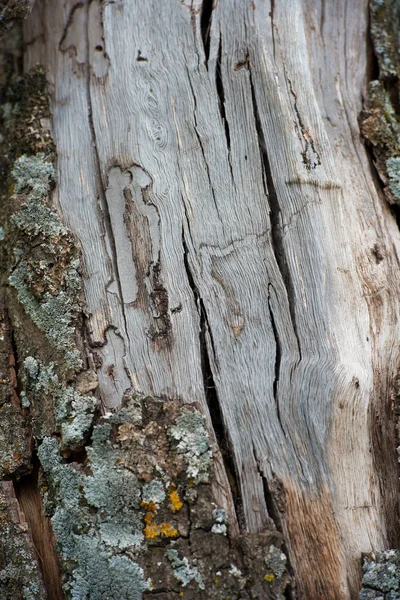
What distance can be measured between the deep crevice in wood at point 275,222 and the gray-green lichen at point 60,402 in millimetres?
976

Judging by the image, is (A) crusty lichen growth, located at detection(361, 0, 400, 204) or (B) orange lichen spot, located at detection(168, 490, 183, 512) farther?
(A) crusty lichen growth, located at detection(361, 0, 400, 204)

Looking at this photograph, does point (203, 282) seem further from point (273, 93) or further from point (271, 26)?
point (271, 26)

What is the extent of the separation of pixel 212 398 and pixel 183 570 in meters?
0.68

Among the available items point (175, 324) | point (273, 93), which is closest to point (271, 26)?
point (273, 93)

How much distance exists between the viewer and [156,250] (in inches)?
99.0

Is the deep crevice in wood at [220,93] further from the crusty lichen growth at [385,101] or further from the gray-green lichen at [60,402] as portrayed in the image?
the gray-green lichen at [60,402]

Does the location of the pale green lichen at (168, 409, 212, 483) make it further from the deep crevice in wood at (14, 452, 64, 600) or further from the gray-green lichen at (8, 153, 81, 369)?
the deep crevice in wood at (14, 452, 64, 600)

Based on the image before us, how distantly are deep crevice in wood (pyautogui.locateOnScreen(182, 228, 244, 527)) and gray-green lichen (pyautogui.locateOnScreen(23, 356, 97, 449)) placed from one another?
1.64ft

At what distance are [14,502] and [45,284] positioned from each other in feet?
3.20

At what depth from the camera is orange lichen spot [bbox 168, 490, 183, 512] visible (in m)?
2.14

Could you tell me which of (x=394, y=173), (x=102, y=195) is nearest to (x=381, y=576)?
(x=394, y=173)

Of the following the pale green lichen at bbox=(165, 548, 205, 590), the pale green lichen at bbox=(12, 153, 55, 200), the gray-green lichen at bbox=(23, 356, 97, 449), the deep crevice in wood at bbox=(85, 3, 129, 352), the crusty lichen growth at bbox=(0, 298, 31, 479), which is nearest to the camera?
the pale green lichen at bbox=(165, 548, 205, 590)

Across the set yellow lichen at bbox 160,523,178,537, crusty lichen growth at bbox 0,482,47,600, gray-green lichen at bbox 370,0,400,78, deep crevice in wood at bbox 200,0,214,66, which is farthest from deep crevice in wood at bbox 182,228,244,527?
gray-green lichen at bbox 370,0,400,78

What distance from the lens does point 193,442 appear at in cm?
222
